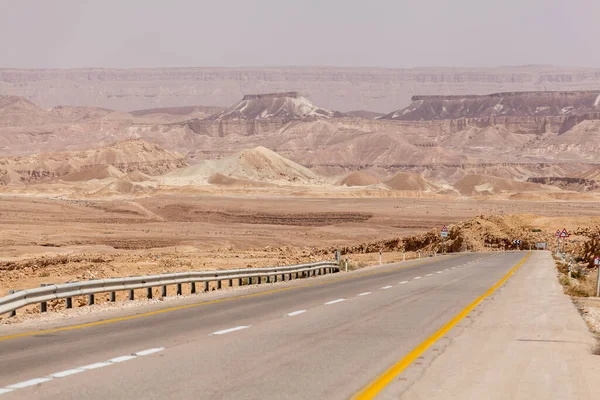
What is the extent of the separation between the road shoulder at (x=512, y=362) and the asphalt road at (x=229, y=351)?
63 centimetres

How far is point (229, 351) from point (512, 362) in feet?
12.3

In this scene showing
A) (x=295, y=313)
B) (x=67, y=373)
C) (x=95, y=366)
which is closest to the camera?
(x=67, y=373)

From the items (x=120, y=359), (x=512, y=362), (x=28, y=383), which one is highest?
(x=28, y=383)

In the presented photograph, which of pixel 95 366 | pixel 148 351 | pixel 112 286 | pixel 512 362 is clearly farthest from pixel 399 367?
pixel 112 286

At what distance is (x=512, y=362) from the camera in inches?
477

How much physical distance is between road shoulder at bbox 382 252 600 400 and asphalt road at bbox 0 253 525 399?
63 cm

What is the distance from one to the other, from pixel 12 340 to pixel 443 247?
214 ft

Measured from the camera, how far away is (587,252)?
6088cm

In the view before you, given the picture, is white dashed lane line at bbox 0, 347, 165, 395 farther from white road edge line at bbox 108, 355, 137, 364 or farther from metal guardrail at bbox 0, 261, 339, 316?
metal guardrail at bbox 0, 261, 339, 316

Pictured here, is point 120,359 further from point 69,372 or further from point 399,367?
point 399,367

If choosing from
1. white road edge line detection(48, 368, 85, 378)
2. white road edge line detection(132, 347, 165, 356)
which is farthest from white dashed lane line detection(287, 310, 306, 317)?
white road edge line detection(48, 368, 85, 378)

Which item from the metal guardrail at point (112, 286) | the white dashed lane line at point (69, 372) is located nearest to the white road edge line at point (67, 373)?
the white dashed lane line at point (69, 372)

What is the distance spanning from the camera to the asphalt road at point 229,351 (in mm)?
9828

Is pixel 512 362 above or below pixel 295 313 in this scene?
above
